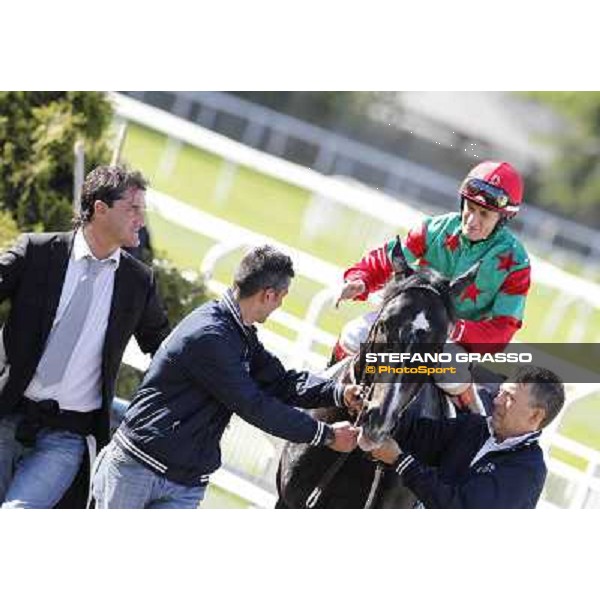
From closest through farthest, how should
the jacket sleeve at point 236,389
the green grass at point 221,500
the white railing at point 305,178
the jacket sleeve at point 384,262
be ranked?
the jacket sleeve at point 236,389 < the jacket sleeve at point 384,262 < the white railing at point 305,178 < the green grass at point 221,500

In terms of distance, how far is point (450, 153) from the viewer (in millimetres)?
4285

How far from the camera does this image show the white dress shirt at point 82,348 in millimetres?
3691

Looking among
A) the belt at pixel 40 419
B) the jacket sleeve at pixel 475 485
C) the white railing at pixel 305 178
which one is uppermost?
the white railing at pixel 305 178

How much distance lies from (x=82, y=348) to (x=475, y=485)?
1.14 m

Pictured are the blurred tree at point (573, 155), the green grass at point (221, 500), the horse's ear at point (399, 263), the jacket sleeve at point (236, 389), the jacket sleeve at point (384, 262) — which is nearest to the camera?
the jacket sleeve at point (236, 389)

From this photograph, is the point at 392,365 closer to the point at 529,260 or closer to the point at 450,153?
the point at 529,260

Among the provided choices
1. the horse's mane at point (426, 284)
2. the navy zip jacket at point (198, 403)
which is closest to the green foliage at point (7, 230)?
the navy zip jacket at point (198, 403)

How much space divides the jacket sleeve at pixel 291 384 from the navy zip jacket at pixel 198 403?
136 millimetres

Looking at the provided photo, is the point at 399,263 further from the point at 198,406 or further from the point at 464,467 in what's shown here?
the point at 198,406

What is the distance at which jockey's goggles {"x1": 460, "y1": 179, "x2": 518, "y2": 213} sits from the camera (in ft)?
12.7

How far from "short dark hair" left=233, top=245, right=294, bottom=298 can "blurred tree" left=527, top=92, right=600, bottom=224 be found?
1029 millimetres

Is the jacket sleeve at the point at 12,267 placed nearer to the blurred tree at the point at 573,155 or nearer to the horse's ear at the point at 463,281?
the horse's ear at the point at 463,281
